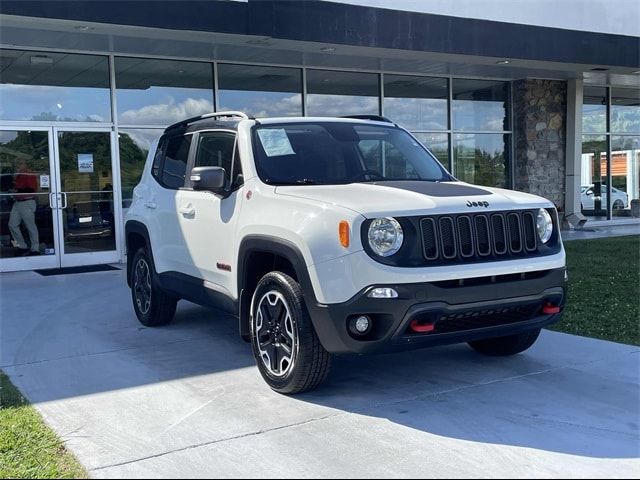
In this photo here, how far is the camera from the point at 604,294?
8156 mm

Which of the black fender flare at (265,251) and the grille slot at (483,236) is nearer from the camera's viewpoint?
the black fender flare at (265,251)

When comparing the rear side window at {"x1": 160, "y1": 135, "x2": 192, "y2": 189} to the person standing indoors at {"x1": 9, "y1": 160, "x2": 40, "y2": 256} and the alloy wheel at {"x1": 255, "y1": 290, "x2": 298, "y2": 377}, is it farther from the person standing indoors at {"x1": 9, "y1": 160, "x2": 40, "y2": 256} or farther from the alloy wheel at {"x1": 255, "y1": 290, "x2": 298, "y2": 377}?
the person standing indoors at {"x1": 9, "y1": 160, "x2": 40, "y2": 256}

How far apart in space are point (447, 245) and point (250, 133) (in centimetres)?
200

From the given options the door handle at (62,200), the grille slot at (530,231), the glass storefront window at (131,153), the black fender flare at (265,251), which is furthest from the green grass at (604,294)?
the door handle at (62,200)

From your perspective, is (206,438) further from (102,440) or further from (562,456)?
(562,456)

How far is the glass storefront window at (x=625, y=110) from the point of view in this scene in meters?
18.9

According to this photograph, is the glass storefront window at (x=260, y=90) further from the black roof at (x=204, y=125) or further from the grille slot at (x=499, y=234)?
the grille slot at (x=499, y=234)

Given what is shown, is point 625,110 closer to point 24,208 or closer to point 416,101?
point 416,101

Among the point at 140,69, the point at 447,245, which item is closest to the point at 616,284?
the point at 447,245

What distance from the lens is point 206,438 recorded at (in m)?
4.00

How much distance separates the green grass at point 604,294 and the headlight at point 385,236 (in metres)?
3.01

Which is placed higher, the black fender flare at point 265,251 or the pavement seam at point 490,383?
the black fender flare at point 265,251

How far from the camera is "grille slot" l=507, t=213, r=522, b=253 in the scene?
465cm

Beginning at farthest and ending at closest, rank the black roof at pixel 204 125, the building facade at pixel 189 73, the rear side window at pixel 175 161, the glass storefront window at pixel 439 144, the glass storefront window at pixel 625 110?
the glass storefront window at pixel 625 110 < the glass storefront window at pixel 439 144 < the building facade at pixel 189 73 < the rear side window at pixel 175 161 < the black roof at pixel 204 125
